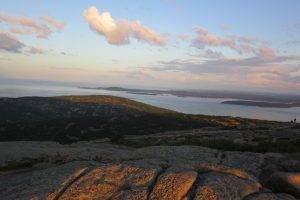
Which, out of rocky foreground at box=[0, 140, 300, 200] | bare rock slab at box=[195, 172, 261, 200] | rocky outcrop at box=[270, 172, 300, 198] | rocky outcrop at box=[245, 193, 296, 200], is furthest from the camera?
rocky outcrop at box=[270, 172, 300, 198]

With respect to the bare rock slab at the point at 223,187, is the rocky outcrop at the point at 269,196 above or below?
below

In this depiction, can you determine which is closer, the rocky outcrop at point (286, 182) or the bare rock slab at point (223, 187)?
the bare rock slab at point (223, 187)

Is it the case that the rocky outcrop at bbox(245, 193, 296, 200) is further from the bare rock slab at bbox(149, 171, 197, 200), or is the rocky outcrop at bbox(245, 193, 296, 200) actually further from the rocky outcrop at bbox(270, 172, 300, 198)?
the bare rock slab at bbox(149, 171, 197, 200)

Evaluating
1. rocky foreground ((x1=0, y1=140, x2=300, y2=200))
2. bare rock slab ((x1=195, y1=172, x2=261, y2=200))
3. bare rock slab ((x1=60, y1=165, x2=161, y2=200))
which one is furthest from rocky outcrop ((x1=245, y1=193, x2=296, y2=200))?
bare rock slab ((x1=60, y1=165, x2=161, y2=200))

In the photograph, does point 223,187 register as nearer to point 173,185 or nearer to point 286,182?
point 173,185

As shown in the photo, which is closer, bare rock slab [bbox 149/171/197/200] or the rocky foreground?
bare rock slab [bbox 149/171/197/200]

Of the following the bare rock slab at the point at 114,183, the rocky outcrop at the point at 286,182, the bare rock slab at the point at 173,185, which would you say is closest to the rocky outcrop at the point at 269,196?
the rocky outcrop at the point at 286,182

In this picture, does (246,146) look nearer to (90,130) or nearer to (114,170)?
(114,170)

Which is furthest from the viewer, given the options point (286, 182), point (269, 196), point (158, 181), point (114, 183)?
point (286, 182)

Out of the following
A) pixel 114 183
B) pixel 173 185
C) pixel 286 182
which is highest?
pixel 286 182

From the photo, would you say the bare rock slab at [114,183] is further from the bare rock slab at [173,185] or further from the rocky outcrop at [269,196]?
the rocky outcrop at [269,196]

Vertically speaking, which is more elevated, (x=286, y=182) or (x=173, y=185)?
(x=286, y=182)

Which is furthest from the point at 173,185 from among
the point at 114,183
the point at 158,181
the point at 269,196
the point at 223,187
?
the point at 269,196

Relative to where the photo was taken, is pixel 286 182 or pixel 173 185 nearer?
pixel 173 185
